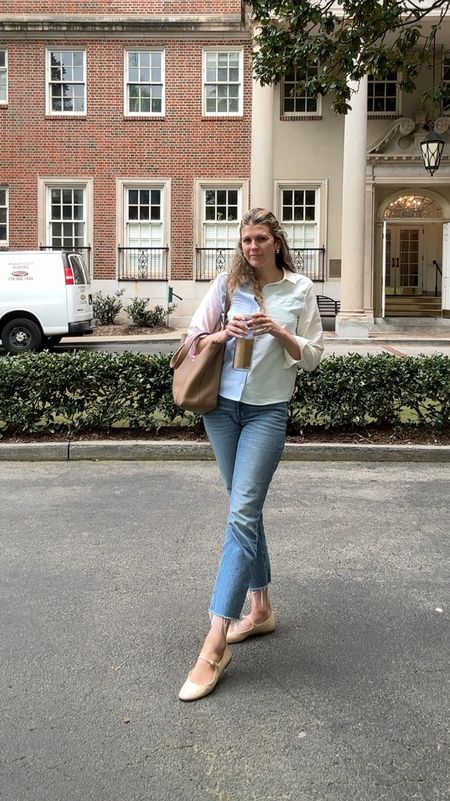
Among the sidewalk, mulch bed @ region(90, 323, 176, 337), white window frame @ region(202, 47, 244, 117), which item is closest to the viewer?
the sidewalk

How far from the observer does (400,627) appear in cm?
344

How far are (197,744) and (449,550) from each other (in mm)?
2434

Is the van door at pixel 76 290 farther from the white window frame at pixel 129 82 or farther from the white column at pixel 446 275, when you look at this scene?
the white column at pixel 446 275

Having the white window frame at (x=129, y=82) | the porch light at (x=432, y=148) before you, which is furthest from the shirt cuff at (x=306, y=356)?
the white window frame at (x=129, y=82)

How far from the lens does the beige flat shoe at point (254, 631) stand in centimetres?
329

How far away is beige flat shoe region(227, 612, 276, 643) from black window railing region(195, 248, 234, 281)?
18.4 meters

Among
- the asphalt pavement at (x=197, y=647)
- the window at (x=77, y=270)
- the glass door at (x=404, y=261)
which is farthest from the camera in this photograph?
the glass door at (x=404, y=261)

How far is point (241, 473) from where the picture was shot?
3002mm

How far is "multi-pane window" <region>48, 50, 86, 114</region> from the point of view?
69.2 feet

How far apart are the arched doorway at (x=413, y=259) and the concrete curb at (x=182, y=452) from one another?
15196mm

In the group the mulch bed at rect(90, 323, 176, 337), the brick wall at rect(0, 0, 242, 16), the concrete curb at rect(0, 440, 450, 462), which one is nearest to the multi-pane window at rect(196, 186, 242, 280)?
the mulch bed at rect(90, 323, 176, 337)

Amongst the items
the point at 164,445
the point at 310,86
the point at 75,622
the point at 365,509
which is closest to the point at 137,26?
the point at 310,86

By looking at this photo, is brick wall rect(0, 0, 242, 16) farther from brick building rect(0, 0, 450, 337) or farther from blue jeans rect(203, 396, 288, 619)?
blue jeans rect(203, 396, 288, 619)

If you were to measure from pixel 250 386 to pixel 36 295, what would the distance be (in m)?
13.1
